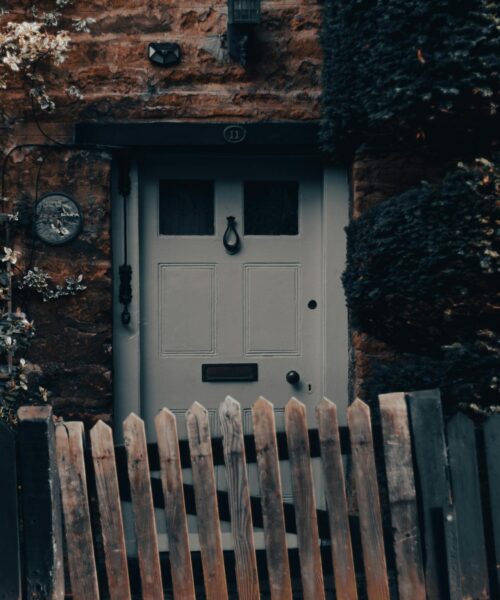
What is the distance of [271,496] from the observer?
10.9 ft

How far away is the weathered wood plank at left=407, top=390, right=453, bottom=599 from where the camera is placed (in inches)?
131

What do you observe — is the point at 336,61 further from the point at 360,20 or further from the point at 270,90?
the point at 270,90

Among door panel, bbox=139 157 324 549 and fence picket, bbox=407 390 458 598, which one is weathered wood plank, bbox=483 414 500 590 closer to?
fence picket, bbox=407 390 458 598

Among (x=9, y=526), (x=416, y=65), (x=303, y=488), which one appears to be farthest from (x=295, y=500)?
(x=416, y=65)

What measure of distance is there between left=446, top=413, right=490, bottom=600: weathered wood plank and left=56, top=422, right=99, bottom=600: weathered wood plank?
1.48 metres

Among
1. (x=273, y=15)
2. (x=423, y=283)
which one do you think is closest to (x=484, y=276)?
(x=423, y=283)

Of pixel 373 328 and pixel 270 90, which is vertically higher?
pixel 270 90

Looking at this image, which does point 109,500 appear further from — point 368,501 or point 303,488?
point 368,501

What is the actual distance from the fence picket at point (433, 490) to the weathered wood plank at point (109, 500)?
122 cm

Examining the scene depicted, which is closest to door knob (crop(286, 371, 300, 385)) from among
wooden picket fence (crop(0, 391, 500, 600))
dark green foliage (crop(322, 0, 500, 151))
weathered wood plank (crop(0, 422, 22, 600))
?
dark green foliage (crop(322, 0, 500, 151))

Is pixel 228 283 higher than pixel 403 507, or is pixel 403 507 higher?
pixel 228 283

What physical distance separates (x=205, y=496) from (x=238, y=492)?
0.44 feet

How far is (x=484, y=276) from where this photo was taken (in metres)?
3.54

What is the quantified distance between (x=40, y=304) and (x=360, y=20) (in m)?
2.52
